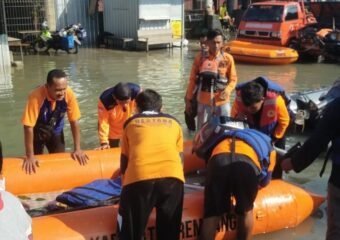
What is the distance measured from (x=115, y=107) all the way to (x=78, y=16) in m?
13.1

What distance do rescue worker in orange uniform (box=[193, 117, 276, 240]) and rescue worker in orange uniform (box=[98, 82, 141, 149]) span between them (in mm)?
1472

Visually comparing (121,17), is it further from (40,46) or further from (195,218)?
(195,218)

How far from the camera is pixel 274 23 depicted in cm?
1448

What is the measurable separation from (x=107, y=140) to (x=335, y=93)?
2.96 metres

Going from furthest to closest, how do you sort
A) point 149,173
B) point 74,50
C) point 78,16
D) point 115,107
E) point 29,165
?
point 78,16 → point 74,50 → point 115,107 → point 29,165 → point 149,173

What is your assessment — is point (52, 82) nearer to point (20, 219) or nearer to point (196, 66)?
point (196, 66)

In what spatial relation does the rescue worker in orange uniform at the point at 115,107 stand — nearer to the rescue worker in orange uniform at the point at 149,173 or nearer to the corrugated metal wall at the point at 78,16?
the rescue worker in orange uniform at the point at 149,173

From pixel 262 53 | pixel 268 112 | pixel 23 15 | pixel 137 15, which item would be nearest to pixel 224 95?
pixel 268 112

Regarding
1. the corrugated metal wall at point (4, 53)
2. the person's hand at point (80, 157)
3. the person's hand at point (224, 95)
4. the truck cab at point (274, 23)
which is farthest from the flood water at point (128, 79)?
the person's hand at point (80, 157)

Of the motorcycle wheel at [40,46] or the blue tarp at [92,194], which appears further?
the motorcycle wheel at [40,46]

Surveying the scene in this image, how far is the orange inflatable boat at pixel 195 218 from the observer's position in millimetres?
3688

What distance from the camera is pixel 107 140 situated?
216 inches

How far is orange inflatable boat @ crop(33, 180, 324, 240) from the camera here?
3.69m

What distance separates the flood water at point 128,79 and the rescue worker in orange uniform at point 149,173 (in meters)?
1.42
